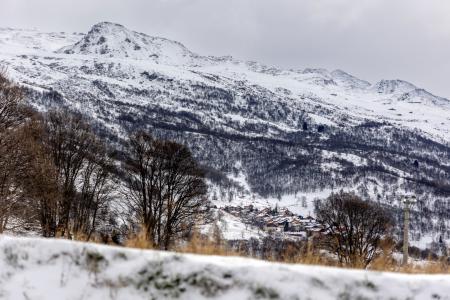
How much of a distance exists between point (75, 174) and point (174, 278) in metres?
29.3

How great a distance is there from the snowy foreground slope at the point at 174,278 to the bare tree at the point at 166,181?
26.8 m

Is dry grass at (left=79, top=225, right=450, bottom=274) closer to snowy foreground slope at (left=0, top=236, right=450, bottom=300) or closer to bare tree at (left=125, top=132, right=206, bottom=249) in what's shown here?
snowy foreground slope at (left=0, top=236, right=450, bottom=300)

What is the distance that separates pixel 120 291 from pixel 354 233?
4455 cm

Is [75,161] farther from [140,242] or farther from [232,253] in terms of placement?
[232,253]

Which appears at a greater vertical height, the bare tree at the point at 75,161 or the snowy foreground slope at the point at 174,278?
the bare tree at the point at 75,161

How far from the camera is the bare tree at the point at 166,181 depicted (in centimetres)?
3384

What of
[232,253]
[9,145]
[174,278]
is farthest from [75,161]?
[174,278]

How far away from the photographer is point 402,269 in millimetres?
7543

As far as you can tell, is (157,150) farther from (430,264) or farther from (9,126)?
(430,264)

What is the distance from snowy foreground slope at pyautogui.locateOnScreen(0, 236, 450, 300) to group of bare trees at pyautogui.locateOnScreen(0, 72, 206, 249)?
19379mm

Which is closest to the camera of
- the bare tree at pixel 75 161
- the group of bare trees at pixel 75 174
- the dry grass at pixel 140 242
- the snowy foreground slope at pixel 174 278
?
the snowy foreground slope at pixel 174 278

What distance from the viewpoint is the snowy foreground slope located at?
5.50m

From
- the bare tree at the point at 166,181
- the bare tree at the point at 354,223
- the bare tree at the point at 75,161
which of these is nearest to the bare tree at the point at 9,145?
the bare tree at the point at 75,161

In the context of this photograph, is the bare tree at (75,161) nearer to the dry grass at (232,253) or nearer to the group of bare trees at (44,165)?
the group of bare trees at (44,165)
